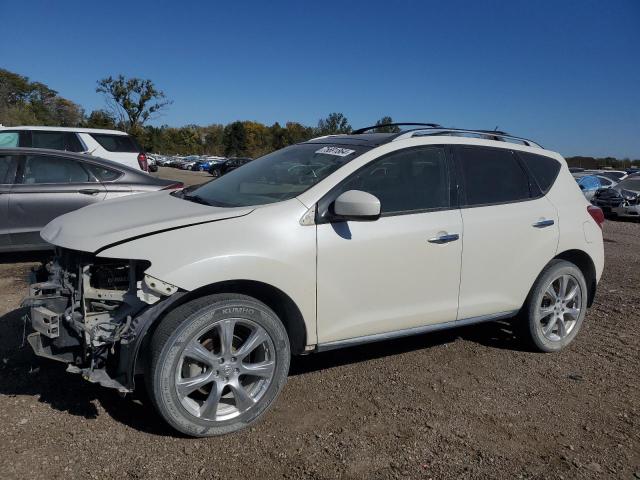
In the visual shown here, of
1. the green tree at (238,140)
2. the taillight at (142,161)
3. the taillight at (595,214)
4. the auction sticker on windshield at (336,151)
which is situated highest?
the green tree at (238,140)

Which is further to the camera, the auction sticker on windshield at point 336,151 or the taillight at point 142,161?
the taillight at point 142,161

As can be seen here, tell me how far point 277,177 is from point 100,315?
152 centimetres

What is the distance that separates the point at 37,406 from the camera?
3.19 m

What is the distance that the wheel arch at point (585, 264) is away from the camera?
4.39 m

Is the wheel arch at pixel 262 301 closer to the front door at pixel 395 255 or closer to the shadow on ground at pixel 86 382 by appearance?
the front door at pixel 395 255

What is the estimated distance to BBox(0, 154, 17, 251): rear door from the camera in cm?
593

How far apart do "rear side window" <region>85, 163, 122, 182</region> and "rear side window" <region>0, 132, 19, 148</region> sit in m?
3.82

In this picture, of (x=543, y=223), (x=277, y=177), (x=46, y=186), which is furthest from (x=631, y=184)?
(x=46, y=186)

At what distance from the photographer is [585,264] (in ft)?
14.9

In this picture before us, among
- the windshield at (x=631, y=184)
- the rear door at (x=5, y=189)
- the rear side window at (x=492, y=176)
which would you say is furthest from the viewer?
the windshield at (x=631, y=184)

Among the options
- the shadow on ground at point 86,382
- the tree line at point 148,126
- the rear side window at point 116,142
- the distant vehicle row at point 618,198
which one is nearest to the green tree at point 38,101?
the tree line at point 148,126

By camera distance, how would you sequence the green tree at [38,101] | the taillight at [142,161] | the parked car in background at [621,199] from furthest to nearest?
the green tree at [38,101], the parked car in background at [621,199], the taillight at [142,161]

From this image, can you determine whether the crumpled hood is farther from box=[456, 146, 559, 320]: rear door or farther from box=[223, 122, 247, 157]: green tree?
box=[223, 122, 247, 157]: green tree

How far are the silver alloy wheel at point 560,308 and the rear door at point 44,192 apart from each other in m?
5.10
